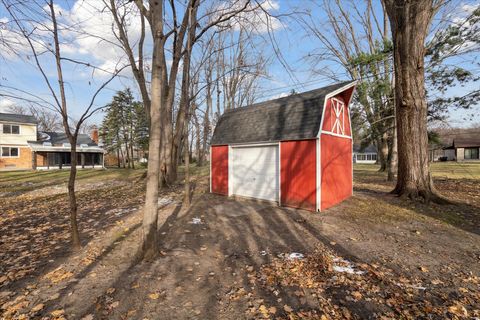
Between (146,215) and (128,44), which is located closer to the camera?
(146,215)

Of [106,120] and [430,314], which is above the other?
[106,120]

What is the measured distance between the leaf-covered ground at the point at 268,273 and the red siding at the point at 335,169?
1637 mm

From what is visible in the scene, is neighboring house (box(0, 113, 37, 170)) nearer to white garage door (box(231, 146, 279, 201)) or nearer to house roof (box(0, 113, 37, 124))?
house roof (box(0, 113, 37, 124))

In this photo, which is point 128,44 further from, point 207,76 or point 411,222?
point 411,222

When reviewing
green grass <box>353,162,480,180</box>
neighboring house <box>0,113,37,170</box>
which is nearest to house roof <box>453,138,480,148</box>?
green grass <box>353,162,480,180</box>

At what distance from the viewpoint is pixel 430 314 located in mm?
2828

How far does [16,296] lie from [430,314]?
17.4 ft

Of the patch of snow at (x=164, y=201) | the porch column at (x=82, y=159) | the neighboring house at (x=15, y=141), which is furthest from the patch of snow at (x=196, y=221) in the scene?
the neighboring house at (x=15, y=141)

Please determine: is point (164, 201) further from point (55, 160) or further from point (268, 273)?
point (55, 160)

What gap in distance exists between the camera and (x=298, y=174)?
26.7 feet

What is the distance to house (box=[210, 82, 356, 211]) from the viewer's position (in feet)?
25.8

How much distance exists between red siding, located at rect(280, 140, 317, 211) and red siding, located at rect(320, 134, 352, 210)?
36cm

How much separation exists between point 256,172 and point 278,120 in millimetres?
2259

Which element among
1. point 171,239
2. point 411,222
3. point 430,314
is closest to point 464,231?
point 411,222
